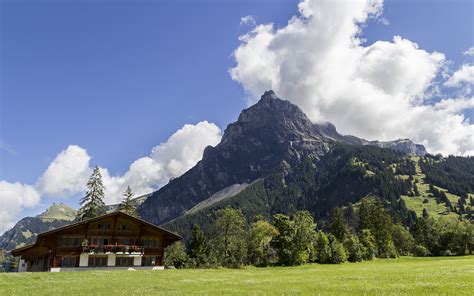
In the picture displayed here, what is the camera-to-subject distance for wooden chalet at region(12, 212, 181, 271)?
62531 millimetres

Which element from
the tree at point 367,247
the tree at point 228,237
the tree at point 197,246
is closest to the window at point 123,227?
the tree at point 228,237

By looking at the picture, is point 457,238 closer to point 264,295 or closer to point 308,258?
point 308,258

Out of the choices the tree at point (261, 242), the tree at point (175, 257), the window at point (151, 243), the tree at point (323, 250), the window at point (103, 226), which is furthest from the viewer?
the tree at point (175, 257)

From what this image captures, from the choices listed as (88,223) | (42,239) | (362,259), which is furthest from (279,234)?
(42,239)

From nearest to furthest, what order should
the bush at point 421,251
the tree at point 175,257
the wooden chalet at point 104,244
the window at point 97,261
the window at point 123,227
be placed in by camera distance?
1. the wooden chalet at point 104,244
2. the window at point 97,261
3. the window at point 123,227
4. the tree at point 175,257
5. the bush at point 421,251

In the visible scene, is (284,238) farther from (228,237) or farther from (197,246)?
(197,246)

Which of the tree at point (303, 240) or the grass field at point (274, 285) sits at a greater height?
the tree at point (303, 240)

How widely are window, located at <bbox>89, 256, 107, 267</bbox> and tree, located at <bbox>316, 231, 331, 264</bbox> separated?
4725 centimetres

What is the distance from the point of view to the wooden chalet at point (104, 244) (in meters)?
62.5

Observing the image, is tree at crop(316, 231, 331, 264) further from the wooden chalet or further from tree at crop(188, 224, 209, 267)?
the wooden chalet

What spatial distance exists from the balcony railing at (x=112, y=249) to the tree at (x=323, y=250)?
41.2 metres

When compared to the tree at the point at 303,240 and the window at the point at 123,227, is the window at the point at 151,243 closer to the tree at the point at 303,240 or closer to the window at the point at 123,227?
the window at the point at 123,227

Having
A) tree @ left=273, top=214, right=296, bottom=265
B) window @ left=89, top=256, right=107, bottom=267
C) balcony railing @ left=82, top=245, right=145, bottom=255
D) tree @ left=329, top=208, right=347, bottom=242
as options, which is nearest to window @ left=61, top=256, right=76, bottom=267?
balcony railing @ left=82, top=245, right=145, bottom=255

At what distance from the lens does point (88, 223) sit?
64.4 metres
